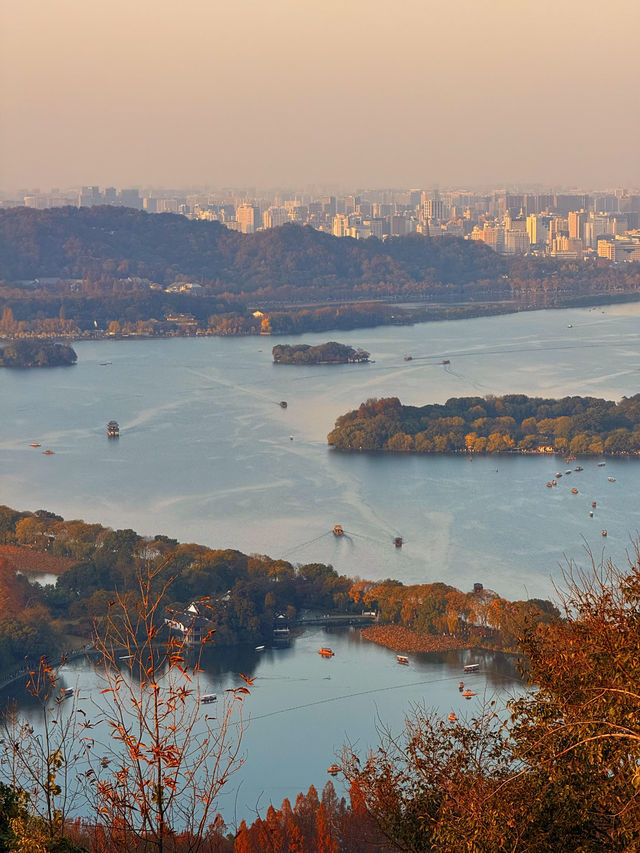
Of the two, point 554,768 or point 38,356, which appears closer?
point 554,768

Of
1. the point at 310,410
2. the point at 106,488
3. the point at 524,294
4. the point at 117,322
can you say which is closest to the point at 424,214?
the point at 524,294

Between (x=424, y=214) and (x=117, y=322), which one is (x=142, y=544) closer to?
(x=117, y=322)

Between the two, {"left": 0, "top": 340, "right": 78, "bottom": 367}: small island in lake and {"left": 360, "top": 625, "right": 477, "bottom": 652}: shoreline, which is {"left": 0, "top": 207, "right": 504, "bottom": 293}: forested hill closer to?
{"left": 0, "top": 340, "right": 78, "bottom": 367}: small island in lake

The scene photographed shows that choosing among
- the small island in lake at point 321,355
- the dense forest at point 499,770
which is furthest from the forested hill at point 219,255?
the dense forest at point 499,770

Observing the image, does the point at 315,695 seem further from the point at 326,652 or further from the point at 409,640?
the point at 409,640

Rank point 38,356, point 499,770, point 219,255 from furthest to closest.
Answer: point 219,255 → point 38,356 → point 499,770

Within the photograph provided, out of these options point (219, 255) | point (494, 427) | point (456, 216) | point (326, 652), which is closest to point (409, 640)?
point (326, 652)
